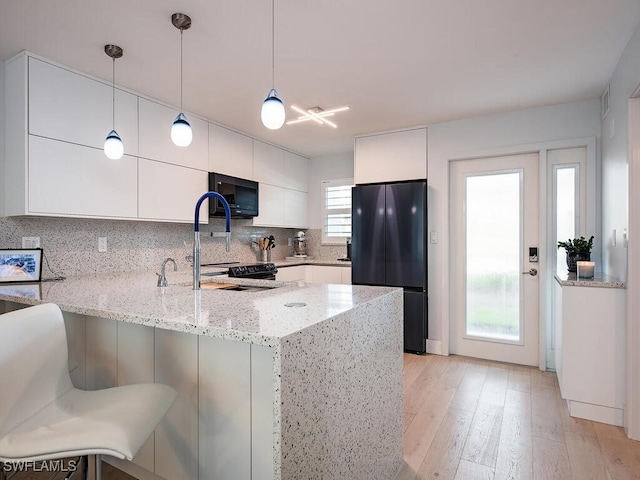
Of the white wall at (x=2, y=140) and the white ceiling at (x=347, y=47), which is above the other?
the white ceiling at (x=347, y=47)

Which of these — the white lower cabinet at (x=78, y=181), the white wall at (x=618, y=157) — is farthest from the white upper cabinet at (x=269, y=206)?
the white wall at (x=618, y=157)

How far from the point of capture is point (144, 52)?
241 cm

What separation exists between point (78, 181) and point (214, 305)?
1.90 m

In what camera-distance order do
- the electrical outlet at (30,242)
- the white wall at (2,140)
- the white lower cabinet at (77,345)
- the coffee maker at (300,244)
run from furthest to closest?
1. the coffee maker at (300,244)
2. the electrical outlet at (30,242)
3. the white wall at (2,140)
4. the white lower cabinet at (77,345)

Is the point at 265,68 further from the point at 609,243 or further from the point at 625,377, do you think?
the point at 625,377

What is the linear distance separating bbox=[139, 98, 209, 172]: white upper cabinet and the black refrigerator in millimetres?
1693

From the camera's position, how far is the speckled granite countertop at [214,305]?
42.8 inches

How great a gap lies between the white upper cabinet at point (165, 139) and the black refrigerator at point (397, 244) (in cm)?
169

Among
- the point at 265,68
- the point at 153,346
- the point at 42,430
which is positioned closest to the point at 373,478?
the point at 153,346

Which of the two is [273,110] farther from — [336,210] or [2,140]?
[336,210]

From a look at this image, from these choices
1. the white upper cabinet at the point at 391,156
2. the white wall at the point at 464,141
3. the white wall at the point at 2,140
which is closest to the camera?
the white wall at the point at 2,140

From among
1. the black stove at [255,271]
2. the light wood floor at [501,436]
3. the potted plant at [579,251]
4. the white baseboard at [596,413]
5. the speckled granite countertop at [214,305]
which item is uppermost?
the potted plant at [579,251]

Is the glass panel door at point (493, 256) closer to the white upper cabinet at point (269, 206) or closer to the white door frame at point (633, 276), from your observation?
the white door frame at point (633, 276)

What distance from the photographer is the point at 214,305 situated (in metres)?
1.42
